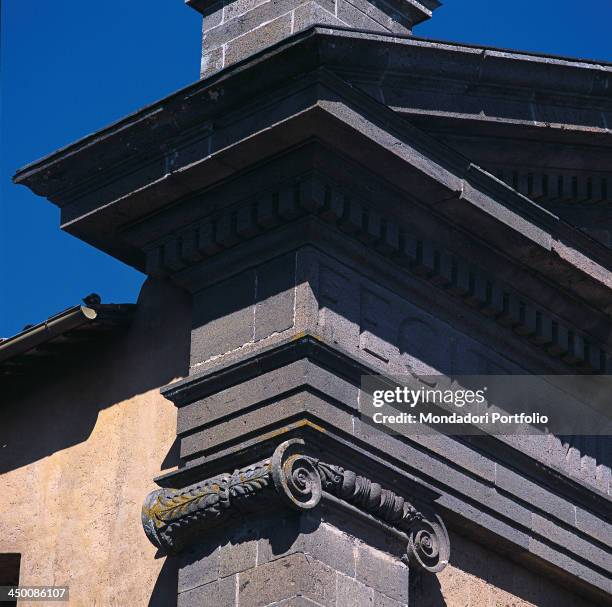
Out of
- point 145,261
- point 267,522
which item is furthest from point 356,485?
point 145,261

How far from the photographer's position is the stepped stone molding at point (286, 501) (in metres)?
11.8

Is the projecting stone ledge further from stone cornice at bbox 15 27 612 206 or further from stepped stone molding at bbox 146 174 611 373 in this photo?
stepped stone molding at bbox 146 174 611 373

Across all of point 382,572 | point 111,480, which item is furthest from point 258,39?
point 382,572

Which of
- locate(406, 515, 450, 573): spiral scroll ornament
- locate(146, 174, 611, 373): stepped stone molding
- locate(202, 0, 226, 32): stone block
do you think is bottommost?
locate(406, 515, 450, 573): spiral scroll ornament

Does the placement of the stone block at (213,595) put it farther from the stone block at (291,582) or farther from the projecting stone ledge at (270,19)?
the projecting stone ledge at (270,19)

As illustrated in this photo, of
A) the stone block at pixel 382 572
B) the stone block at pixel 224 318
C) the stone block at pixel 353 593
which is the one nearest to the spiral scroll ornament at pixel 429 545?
the stone block at pixel 382 572

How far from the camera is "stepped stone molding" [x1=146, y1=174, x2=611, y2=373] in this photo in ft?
41.4

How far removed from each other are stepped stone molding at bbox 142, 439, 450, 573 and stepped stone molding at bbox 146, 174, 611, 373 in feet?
5.04

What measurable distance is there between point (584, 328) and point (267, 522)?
3226 millimetres

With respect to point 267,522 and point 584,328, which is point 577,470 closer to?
point 584,328

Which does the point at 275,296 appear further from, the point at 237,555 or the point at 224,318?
the point at 237,555

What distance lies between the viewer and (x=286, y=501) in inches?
461

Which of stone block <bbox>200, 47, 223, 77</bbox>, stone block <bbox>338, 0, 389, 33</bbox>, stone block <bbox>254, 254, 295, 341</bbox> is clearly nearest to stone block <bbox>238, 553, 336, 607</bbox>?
stone block <bbox>254, 254, 295, 341</bbox>

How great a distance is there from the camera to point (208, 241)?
510 inches
